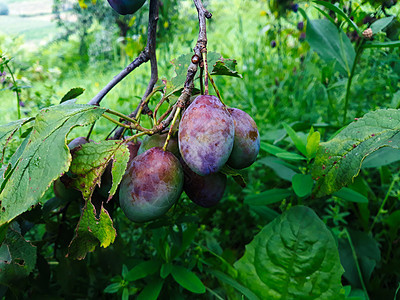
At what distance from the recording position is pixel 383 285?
42.2 inches

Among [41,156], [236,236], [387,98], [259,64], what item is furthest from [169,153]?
[259,64]

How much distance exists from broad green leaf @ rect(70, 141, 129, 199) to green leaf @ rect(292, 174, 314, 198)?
1.54 feet

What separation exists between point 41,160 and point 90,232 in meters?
0.15

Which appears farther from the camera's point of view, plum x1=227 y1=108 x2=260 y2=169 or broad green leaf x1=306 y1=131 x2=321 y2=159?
broad green leaf x1=306 y1=131 x2=321 y2=159

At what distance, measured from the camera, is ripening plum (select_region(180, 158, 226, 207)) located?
636 mm

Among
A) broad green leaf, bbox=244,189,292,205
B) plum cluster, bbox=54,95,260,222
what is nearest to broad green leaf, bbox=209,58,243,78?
plum cluster, bbox=54,95,260,222

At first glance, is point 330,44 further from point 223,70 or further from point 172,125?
point 172,125

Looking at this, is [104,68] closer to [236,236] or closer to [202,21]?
[236,236]

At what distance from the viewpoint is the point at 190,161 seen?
54 cm

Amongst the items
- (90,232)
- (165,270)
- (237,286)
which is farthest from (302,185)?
(90,232)

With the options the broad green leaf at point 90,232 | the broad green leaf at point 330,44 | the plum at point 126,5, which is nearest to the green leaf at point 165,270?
the broad green leaf at point 90,232

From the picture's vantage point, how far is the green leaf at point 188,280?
773mm

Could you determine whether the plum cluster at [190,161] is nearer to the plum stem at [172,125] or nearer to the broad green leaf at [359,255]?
the plum stem at [172,125]

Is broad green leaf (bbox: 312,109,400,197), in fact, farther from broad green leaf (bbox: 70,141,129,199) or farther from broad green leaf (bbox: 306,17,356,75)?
broad green leaf (bbox: 306,17,356,75)
